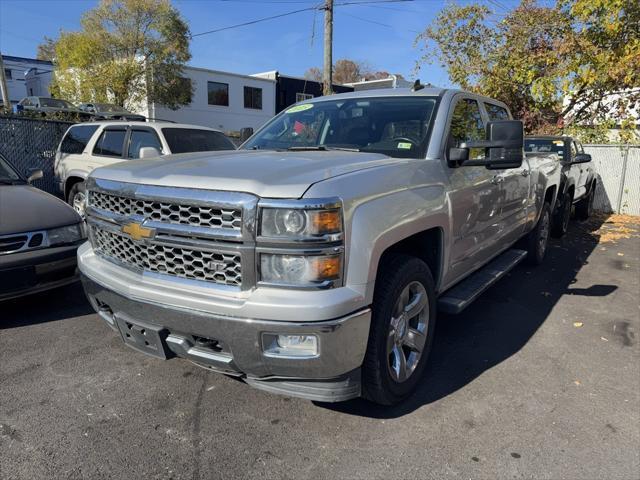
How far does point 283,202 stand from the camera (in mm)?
2113

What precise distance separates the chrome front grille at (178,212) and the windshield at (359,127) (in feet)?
4.32

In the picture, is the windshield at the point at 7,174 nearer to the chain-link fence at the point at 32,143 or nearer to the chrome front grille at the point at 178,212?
the chrome front grille at the point at 178,212

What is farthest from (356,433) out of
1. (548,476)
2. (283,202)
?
(283,202)

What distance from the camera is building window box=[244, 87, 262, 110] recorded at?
3244 cm

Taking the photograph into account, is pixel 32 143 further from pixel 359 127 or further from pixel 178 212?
pixel 178 212

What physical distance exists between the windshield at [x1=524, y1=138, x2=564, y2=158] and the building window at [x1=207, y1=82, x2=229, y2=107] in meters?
24.9

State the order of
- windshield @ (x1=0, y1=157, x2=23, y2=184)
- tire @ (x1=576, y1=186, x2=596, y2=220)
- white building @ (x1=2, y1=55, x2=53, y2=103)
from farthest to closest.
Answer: white building @ (x1=2, y1=55, x2=53, y2=103)
tire @ (x1=576, y1=186, x2=596, y2=220)
windshield @ (x1=0, y1=157, x2=23, y2=184)

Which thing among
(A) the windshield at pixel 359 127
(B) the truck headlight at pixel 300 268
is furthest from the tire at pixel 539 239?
(B) the truck headlight at pixel 300 268

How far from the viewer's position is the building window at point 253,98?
32.4 m

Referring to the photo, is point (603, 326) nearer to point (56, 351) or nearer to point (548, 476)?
point (548, 476)

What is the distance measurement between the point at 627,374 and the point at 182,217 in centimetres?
330

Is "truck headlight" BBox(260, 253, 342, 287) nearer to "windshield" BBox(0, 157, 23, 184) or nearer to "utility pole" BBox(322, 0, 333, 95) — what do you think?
"windshield" BBox(0, 157, 23, 184)

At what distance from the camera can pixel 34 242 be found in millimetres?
4020

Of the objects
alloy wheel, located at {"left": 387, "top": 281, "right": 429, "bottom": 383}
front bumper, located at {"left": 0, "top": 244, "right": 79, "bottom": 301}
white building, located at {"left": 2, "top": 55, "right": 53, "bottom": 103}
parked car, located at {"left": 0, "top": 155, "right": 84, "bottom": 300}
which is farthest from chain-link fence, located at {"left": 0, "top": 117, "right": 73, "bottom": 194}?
white building, located at {"left": 2, "top": 55, "right": 53, "bottom": 103}
